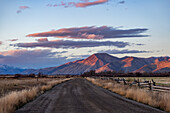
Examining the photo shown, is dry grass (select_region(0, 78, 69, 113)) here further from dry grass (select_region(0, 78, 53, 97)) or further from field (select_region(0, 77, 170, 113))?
dry grass (select_region(0, 78, 53, 97))

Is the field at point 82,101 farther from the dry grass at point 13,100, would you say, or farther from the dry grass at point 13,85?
the dry grass at point 13,85

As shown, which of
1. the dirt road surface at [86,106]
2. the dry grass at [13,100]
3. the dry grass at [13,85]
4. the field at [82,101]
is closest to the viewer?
the dry grass at [13,100]

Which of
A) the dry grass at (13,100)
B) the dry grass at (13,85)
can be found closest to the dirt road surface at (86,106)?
the dry grass at (13,100)

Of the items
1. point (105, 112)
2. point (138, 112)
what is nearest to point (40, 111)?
point (105, 112)

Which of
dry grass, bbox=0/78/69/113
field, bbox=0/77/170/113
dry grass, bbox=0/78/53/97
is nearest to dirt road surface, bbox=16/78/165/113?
field, bbox=0/77/170/113

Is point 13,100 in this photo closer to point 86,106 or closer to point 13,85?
point 86,106

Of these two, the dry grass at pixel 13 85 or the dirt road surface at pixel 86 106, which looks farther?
the dry grass at pixel 13 85

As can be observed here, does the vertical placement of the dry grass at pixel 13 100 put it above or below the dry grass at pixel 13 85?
above

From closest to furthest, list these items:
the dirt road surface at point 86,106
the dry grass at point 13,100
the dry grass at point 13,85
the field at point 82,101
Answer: the dry grass at point 13,100 < the dirt road surface at point 86,106 < the field at point 82,101 < the dry grass at point 13,85

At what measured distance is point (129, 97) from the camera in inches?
819

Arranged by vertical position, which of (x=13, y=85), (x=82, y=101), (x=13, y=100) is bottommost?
(x=13, y=85)

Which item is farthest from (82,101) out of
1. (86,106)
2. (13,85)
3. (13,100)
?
(13,85)

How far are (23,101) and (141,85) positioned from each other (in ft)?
54.9

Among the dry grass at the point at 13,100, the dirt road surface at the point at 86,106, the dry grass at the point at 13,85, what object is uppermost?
the dry grass at the point at 13,100
